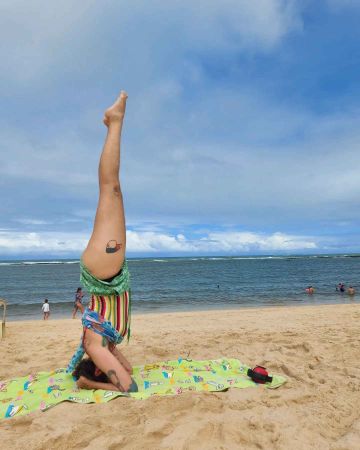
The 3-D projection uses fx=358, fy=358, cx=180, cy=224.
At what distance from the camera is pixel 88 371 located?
4473mm

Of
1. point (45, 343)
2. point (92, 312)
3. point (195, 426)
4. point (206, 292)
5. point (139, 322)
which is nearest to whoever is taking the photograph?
point (195, 426)

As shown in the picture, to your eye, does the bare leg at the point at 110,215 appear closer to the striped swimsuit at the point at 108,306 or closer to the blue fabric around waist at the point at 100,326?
the striped swimsuit at the point at 108,306

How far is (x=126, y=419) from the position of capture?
3389 mm

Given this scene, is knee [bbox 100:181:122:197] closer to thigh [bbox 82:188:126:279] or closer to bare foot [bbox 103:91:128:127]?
thigh [bbox 82:188:126:279]

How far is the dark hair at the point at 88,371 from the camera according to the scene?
4.40 meters

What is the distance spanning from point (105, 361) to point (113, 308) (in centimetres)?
64

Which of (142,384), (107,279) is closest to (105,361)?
(142,384)

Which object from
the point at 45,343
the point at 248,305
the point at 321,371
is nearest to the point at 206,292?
the point at 248,305

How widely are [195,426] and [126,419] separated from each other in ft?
2.22

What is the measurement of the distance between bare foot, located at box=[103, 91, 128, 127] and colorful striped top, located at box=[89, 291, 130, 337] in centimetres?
239

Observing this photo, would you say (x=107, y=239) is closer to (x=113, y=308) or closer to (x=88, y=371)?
(x=113, y=308)

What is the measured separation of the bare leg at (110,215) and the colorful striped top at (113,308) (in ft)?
0.95

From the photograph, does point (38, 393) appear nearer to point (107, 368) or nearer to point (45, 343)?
point (107, 368)

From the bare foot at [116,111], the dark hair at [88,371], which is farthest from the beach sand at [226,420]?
the bare foot at [116,111]
